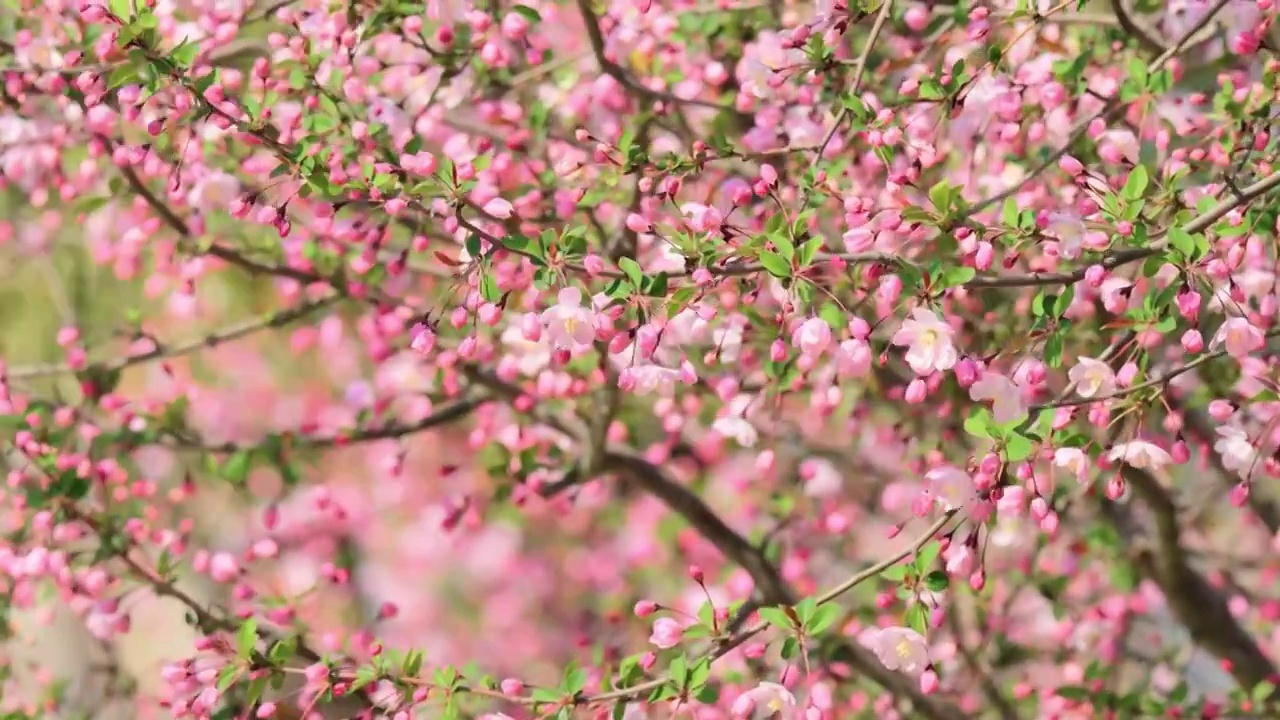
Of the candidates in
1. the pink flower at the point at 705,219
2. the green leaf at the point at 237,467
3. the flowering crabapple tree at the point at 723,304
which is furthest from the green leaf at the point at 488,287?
the green leaf at the point at 237,467

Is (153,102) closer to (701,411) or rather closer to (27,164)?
(27,164)

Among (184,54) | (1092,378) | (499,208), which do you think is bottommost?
(1092,378)

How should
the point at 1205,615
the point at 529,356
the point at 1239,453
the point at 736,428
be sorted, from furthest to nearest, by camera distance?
the point at 1205,615, the point at 529,356, the point at 736,428, the point at 1239,453

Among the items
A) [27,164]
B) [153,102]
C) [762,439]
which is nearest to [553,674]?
[762,439]

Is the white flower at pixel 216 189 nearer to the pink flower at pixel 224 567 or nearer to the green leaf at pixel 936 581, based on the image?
the pink flower at pixel 224 567

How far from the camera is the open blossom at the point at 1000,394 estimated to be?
210 cm

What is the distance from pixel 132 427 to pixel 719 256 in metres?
1.96

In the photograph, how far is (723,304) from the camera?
2799 millimetres

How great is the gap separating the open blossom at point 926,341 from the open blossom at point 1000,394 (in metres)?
0.07

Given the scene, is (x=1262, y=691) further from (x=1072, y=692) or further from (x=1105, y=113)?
(x=1105, y=113)

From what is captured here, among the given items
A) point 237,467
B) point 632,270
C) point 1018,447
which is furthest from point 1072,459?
point 237,467

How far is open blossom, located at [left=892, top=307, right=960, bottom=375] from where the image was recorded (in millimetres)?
2025

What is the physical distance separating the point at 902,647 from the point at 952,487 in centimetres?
32

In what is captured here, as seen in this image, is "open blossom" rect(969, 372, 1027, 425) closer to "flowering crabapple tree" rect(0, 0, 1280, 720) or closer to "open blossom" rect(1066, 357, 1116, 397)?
"flowering crabapple tree" rect(0, 0, 1280, 720)
